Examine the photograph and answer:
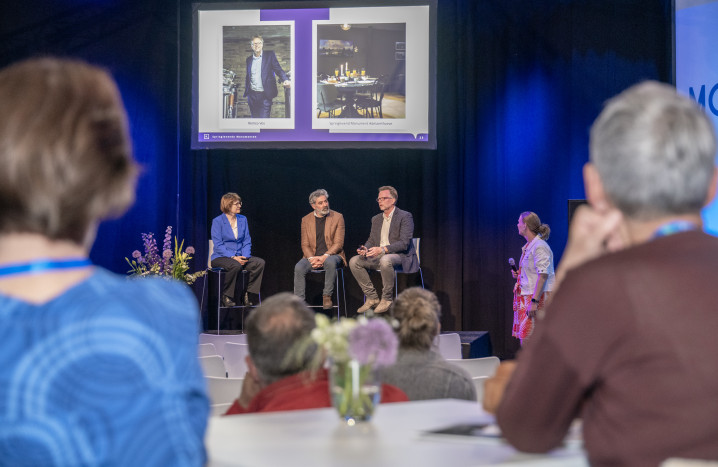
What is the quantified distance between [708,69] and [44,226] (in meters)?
6.47

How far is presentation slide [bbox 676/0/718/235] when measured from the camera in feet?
20.5

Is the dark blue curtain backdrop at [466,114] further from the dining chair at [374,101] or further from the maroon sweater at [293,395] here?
the maroon sweater at [293,395]

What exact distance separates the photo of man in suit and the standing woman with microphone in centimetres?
294

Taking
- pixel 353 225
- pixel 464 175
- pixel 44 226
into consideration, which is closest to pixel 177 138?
pixel 353 225

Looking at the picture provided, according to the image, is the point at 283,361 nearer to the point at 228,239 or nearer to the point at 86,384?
the point at 86,384

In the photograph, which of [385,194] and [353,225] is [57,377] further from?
[353,225]

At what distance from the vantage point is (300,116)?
331 inches

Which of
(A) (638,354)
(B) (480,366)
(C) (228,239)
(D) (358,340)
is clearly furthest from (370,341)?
(C) (228,239)

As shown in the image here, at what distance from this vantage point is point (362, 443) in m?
1.56

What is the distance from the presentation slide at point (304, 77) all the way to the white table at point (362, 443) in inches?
260

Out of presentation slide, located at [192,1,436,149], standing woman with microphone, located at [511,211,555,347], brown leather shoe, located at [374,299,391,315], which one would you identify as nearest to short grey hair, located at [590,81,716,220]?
standing woman with microphone, located at [511,211,555,347]

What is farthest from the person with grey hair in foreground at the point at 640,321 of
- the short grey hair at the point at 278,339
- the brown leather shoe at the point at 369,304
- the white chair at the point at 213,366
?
the brown leather shoe at the point at 369,304

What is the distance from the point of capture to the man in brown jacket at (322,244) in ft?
26.6

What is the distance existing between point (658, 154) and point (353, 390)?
88 cm
